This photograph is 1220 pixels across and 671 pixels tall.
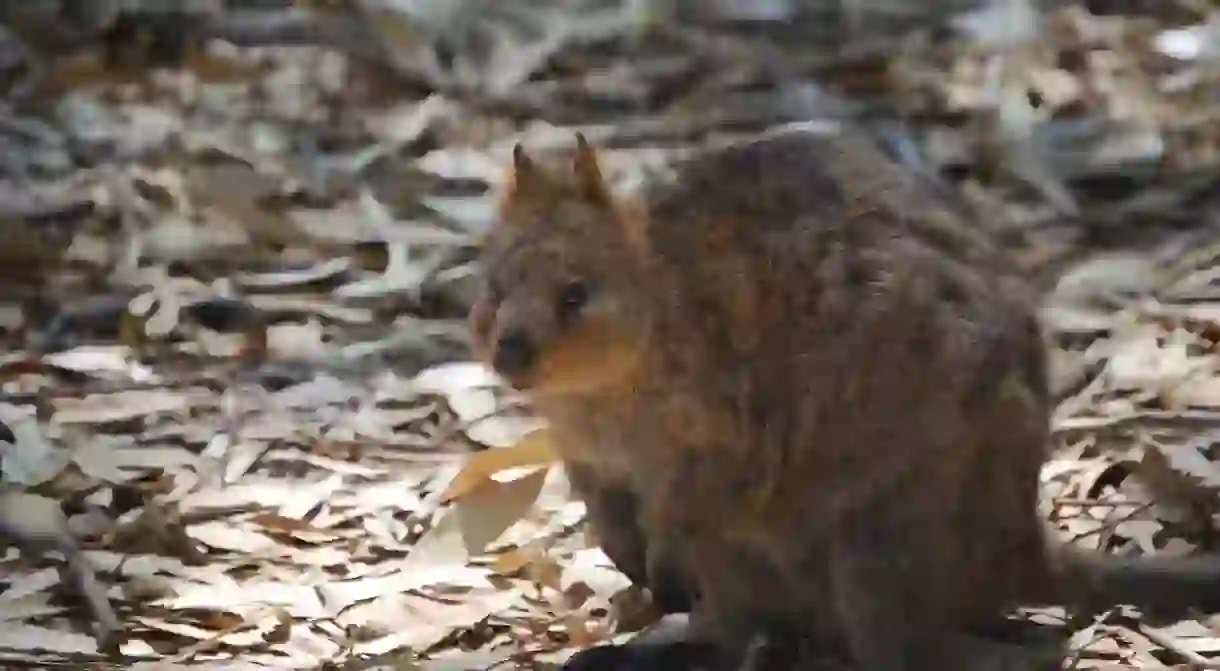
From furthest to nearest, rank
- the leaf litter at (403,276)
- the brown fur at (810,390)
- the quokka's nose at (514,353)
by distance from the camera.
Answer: the leaf litter at (403,276), the brown fur at (810,390), the quokka's nose at (514,353)

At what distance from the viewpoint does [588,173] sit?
7.32 feet

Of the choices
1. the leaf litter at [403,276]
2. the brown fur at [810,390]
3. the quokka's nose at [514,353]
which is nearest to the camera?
the quokka's nose at [514,353]

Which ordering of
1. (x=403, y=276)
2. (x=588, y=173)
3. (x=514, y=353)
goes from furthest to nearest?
(x=403, y=276)
(x=588, y=173)
(x=514, y=353)

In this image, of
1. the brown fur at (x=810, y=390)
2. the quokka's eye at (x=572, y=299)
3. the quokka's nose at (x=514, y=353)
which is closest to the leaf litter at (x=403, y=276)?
the brown fur at (x=810, y=390)

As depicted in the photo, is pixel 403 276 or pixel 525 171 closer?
pixel 525 171

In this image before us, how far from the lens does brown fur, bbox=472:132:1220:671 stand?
2.23 m

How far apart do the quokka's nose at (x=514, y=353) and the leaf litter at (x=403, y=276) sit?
44 centimetres

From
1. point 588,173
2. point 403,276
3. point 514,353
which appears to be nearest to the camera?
point 514,353

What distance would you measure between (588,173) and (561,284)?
6.4 inches

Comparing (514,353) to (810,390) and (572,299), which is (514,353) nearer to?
(572,299)

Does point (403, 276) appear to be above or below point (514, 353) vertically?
below

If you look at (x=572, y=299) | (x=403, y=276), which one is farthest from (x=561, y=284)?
(x=403, y=276)

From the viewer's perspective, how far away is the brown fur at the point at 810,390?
2.23 meters

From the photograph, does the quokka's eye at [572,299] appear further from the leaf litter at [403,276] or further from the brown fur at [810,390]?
the leaf litter at [403,276]
